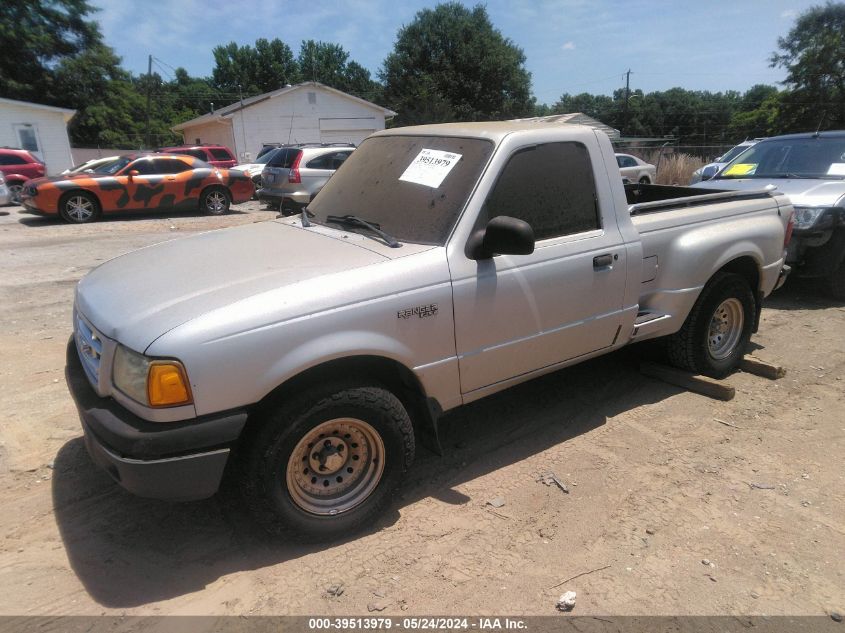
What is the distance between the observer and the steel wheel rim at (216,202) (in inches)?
603

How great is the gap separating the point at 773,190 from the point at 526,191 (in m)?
2.92

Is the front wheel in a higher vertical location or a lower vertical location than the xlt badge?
higher

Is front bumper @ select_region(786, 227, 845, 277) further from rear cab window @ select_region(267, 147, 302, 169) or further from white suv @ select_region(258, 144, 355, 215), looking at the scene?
rear cab window @ select_region(267, 147, 302, 169)

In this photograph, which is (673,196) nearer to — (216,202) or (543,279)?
(543,279)

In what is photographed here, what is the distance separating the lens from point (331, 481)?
2889 millimetres

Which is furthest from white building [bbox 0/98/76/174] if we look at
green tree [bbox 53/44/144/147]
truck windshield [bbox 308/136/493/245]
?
truck windshield [bbox 308/136/493/245]

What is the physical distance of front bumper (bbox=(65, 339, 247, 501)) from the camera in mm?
2355

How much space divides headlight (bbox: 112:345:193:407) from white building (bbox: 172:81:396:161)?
28733 mm

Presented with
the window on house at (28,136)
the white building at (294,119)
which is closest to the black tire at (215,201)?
the white building at (294,119)

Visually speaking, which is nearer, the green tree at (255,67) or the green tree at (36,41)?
the green tree at (36,41)

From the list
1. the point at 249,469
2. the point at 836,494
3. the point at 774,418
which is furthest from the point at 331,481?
the point at 774,418

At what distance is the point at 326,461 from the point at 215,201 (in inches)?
554

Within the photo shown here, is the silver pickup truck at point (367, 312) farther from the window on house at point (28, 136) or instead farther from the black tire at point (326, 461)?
the window on house at point (28, 136)

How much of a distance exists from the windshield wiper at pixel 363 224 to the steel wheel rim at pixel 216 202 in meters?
12.8
